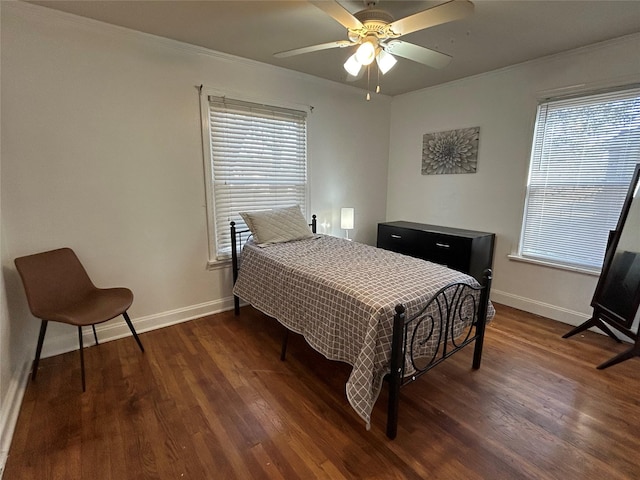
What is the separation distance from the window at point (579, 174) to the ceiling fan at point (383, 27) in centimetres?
158

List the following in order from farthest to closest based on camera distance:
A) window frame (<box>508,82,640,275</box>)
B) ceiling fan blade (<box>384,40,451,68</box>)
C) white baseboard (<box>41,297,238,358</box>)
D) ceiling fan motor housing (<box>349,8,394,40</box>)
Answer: window frame (<box>508,82,640,275</box>), white baseboard (<box>41,297,238,358</box>), ceiling fan blade (<box>384,40,451,68</box>), ceiling fan motor housing (<box>349,8,394,40</box>)

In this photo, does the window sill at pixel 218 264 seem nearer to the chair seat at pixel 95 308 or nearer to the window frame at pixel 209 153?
the window frame at pixel 209 153

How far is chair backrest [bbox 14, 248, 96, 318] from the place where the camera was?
202 centimetres

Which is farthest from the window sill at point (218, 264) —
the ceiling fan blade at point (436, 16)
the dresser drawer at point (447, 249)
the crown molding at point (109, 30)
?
the ceiling fan blade at point (436, 16)

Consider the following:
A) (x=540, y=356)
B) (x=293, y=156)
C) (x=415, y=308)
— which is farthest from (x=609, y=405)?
(x=293, y=156)

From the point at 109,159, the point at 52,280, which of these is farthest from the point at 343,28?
the point at 52,280

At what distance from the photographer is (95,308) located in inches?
85.7

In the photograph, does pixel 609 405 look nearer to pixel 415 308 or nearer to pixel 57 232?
pixel 415 308

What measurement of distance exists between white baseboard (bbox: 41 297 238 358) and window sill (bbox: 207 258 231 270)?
1.16 ft

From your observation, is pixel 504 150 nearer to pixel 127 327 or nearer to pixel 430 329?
pixel 430 329

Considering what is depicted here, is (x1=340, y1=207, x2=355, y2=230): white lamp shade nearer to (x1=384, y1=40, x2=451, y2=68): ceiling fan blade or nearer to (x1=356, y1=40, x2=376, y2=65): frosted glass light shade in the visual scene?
(x1=384, y1=40, x2=451, y2=68): ceiling fan blade

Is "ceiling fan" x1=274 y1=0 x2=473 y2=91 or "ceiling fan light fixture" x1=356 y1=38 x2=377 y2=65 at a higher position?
"ceiling fan" x1=274 y1=0 x2=473 y2=91

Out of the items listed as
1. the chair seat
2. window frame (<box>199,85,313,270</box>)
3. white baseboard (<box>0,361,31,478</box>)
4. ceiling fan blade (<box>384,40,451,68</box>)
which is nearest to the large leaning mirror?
ceiling fan blade (<box>384,40,451,68</box>)

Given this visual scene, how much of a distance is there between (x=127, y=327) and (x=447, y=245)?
3.17m
